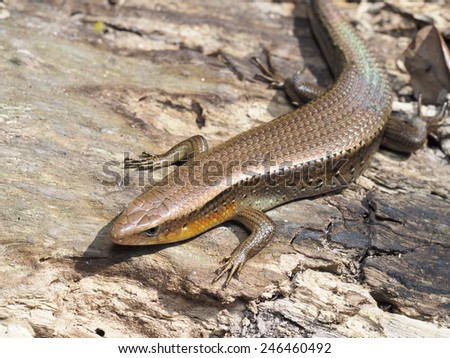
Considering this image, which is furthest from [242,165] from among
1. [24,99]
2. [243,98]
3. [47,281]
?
[24,99]

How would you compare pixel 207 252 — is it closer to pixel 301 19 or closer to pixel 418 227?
pixel 418 227

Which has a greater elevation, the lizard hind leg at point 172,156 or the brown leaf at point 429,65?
the brown leaf at point 429,65

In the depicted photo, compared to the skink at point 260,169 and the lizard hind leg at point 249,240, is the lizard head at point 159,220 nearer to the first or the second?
the skink at point 260,169

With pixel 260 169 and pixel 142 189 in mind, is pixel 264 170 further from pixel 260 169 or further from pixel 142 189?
pixel 142 189

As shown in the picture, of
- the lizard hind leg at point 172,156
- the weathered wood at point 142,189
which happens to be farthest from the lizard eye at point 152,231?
the lizard hind leg at point 172,156

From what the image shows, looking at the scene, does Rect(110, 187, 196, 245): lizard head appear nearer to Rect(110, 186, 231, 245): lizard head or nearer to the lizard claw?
Rect(110, 186, 231, 245): lizard head

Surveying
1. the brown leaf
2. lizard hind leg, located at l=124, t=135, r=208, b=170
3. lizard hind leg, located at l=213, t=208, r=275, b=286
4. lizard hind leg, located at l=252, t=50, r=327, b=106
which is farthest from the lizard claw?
Answer: the brown leaf

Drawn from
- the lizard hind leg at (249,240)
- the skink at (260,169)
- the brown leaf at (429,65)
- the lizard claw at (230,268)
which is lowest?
the lizard claw at (230,268)
